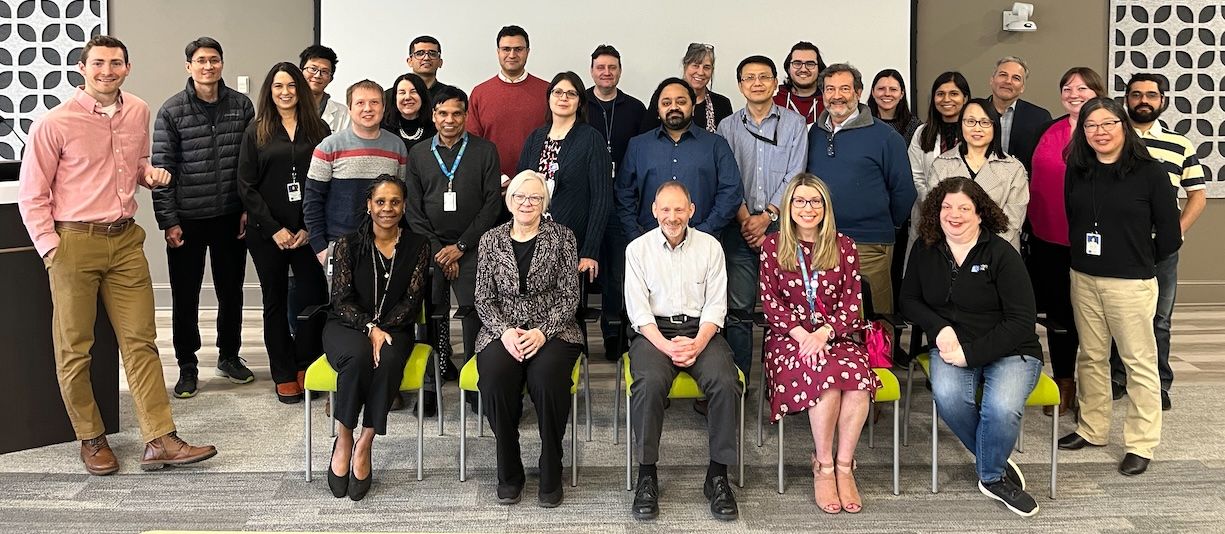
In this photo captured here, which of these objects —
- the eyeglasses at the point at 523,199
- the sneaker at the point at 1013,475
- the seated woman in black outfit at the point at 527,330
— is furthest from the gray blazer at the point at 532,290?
the sneaker at the point at 1013,475

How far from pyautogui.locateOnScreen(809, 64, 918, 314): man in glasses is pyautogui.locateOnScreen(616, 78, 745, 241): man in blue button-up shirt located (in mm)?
430

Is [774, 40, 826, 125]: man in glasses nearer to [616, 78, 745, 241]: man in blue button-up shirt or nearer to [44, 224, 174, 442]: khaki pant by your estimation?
[616, 78, 745, 241]: man in blue button-up shirt

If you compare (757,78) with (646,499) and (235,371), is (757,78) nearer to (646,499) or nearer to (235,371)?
(646,499)

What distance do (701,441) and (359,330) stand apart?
1454 millimetres

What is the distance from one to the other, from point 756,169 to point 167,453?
2.66 m

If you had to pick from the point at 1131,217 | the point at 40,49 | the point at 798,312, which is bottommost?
the point at 798,312

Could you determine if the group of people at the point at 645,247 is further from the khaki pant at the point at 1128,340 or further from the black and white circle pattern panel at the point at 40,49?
the black and white circle pattern panel at the point at 40,49

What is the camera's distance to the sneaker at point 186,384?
14.9 ft

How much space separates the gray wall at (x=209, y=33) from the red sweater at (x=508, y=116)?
212 cm

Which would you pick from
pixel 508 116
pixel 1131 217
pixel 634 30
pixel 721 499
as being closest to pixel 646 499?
pixel 721 499

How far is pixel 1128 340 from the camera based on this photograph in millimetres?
3557

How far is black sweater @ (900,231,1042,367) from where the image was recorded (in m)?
3.29

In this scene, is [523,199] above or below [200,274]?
above

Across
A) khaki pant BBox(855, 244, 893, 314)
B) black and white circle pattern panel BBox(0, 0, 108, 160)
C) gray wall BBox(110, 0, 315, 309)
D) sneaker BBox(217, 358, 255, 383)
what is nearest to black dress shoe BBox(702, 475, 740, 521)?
khaki pant BBox(855, 244, 893, 314)
